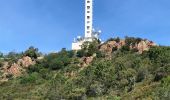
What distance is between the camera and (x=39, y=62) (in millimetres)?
106062

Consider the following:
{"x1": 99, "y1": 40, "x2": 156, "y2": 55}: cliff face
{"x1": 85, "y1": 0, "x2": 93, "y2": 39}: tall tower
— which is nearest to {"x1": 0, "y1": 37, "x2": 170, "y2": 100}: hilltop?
{"x1": 99, "y1": 40, "x2": 156, "y2": 55}: cliff face

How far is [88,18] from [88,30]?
9.48ft

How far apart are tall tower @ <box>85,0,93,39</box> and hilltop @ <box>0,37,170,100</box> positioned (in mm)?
7629

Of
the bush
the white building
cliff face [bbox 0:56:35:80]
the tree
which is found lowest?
the bush

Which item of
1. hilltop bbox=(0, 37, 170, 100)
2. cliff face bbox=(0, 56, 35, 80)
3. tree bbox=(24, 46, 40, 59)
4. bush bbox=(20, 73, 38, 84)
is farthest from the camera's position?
tree bbox=(24, 46, 40, 59)

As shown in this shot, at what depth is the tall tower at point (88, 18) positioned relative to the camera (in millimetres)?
117750

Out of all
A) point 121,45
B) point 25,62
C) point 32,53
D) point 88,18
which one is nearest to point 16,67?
point 25,62

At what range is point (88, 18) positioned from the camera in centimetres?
11944

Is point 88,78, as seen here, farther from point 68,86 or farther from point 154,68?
point 154,68

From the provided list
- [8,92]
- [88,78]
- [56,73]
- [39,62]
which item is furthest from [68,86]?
[39,62]

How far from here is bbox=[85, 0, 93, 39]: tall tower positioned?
117750mm

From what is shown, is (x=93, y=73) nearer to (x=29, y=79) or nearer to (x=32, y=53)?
(x=29, y=79)

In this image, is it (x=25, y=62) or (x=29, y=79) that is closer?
(x=29, y=79)

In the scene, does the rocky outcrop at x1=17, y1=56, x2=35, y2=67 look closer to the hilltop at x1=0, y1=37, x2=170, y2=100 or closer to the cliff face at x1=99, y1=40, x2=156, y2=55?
the hilltop at x1=0, y1=37, x2=170, y2=100
